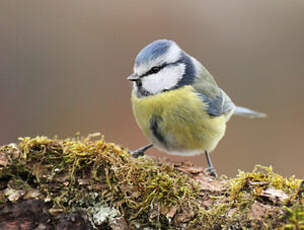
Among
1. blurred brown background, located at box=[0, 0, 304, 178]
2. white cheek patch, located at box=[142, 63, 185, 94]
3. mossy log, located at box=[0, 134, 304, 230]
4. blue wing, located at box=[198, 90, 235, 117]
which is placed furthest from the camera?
blurred brown background, located at box=[0, 0, 304, 178]

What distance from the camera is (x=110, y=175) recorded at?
5.03 ft

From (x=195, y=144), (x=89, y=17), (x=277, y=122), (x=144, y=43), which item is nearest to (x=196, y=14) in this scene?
(x=144, y=43)

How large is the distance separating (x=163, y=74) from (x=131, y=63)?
6.66 feet

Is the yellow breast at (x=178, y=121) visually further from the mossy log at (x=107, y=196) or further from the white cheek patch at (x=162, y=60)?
the mossy log at (x=107, y=196)

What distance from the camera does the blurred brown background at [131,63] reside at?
3988 millimetres

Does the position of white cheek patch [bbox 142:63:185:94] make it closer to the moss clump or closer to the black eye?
the black eye

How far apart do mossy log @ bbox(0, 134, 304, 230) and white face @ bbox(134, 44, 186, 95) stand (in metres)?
0.87

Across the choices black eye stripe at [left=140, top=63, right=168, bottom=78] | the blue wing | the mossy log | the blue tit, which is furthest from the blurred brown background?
the mossy log

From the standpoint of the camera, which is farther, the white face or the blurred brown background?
the blurred brown background

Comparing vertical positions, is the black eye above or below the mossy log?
above

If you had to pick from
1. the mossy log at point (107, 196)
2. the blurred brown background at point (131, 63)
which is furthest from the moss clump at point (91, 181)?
the blurred brown background at point (131, 63)

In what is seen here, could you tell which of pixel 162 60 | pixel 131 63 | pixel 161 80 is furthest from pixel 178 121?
pixel 131 63

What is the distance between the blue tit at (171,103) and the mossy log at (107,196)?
798 millimetres

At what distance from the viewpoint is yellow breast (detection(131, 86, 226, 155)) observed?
7.80 feet
